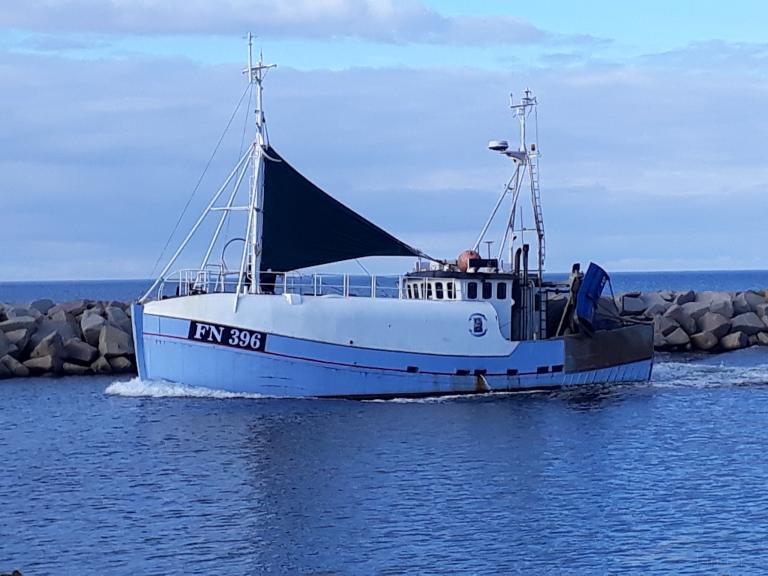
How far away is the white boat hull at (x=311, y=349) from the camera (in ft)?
104

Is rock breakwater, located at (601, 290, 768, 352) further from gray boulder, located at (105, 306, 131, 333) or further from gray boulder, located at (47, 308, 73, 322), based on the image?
gray boulder, located at (47, 308, 73, 322)

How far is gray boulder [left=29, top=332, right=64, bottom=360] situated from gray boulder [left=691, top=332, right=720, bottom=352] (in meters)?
24.0

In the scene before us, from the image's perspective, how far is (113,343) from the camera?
42.5 meters

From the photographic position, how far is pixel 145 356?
33000mm

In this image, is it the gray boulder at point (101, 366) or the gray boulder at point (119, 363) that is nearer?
the gray boulder at point (101, 366)

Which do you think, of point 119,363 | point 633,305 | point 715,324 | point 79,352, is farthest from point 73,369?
point 715,324

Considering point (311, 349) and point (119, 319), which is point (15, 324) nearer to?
point (119, 319)

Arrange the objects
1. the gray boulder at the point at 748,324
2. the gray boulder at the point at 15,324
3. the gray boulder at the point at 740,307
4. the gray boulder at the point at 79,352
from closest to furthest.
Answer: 1. the gray boulder at the point at 79,352
2. the gray boulder at the point at 15,324
3. the gray boulder at the point at 748,324
4. the gray boulder at the point at 740,307

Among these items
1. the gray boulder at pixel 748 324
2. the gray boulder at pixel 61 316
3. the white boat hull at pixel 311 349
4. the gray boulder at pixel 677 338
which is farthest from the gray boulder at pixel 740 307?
the gray boulder at pixel 61 316

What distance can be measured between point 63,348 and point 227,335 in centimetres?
1274

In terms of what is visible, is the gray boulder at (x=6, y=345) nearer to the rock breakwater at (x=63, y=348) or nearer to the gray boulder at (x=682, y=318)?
the rock breakwater at (x=63, y=348)

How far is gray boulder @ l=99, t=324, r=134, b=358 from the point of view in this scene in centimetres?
4249

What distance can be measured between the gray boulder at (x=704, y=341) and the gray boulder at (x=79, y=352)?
75.2 feet

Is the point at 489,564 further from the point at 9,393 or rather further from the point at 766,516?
the point at 9,393
